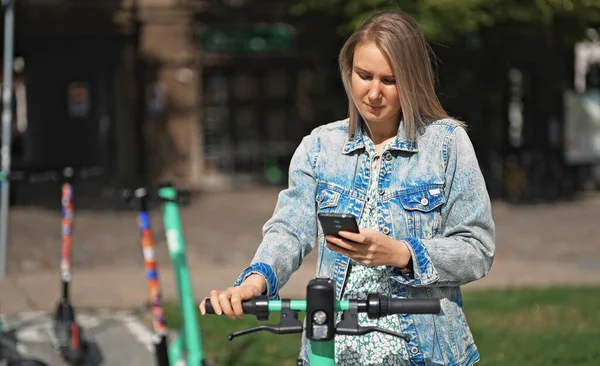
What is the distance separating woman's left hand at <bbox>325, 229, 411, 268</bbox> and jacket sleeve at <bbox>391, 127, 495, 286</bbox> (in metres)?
0.05

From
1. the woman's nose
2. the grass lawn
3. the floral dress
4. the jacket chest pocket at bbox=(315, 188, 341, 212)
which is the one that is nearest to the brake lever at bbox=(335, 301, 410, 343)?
the floral dress

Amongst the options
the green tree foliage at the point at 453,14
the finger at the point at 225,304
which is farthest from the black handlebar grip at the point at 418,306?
the green tree foliage at the point at 453,14

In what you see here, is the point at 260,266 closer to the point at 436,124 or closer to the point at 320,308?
the point at 320,308

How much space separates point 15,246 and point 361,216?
1108cm

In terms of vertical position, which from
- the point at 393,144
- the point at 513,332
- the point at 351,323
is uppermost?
the point at 393,144

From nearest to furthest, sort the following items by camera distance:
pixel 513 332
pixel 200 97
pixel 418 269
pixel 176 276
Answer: pixel 418 269
pixel 176 276
pixel 513 332
pixel 200 97

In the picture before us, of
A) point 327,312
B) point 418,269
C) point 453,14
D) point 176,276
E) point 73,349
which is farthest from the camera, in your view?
point 453,14

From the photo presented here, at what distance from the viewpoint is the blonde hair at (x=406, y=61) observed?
241cm

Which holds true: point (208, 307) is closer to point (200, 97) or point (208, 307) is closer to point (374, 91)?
point (374, 91)

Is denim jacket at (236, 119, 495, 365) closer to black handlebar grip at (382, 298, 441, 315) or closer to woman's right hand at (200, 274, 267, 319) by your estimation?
woman's right hand at (200, 274, 267, 319)

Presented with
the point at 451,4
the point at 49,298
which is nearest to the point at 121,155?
the point at 451,4

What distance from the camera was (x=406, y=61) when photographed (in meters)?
2.42

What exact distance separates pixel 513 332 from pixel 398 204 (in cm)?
516

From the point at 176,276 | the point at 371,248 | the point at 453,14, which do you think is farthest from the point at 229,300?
the point at 453,14
